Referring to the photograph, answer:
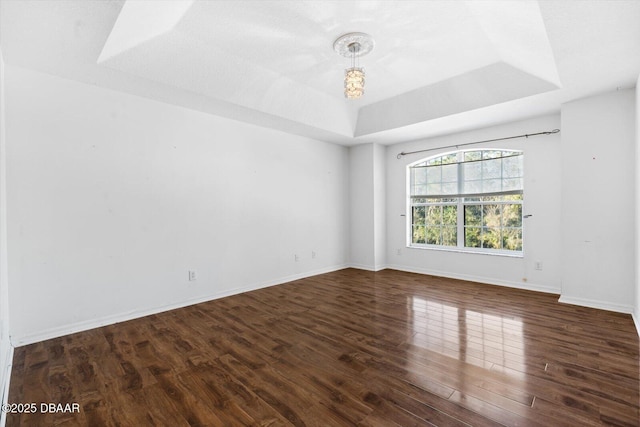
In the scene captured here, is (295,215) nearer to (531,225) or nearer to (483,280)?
(483,280)

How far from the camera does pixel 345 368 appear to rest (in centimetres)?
224

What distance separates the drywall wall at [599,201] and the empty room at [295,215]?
0.02 m

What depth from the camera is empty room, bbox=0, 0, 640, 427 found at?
2.02m

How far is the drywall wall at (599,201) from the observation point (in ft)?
11.0

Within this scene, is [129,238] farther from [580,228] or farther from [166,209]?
[580,228]

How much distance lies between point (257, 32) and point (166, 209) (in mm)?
2228

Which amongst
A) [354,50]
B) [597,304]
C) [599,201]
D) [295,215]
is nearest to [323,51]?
[354,50]

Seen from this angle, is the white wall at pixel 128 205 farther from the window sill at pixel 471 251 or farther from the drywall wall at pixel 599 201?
the drywall wall at pixel 599 201

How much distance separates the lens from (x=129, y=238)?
3.35 meters

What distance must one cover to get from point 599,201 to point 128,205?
5354 millimetres

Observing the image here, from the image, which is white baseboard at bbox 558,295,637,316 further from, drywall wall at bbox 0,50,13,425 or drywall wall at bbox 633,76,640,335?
drywall wall at bbox 0,50,13,425

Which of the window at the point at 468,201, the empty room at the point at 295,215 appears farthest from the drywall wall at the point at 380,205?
the empty room at the point at 295,215

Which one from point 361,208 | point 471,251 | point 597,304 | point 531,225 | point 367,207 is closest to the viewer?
point 597,304

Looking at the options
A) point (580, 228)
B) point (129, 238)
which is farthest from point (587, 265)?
point (129, 238)
